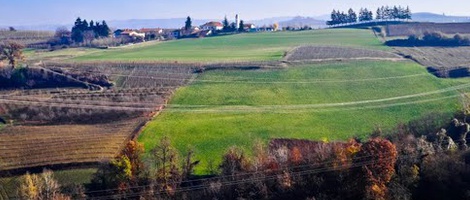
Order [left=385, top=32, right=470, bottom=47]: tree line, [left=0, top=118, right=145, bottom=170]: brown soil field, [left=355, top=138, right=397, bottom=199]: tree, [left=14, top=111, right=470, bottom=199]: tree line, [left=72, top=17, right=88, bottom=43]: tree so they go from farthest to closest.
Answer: [left=72, top=17, right=88, bottom=43]: tree → [left=385, top=32, right=470, bottom=47]: tree line → [left=0, top=118, right=145, bottom=170]: brown soil field → [left=14, top=111, right=470, bottom=199]: tree line → [left=355, top=138, right=397, bottom=199]: tree

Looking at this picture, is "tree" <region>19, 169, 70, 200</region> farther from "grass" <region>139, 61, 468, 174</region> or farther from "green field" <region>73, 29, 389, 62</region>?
"green field" <region>73, 29, 389, 62</region>

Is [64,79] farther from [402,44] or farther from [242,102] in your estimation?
[402,44]

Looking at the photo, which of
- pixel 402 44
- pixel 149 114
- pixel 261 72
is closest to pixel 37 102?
pixel 149 114

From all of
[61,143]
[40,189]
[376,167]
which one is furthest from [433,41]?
[40,189]

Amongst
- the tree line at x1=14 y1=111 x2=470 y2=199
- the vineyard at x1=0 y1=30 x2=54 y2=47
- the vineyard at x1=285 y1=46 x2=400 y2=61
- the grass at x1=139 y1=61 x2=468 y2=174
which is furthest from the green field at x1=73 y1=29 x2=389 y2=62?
the tree line at x1=14 y1=111 x2=470 y2=199

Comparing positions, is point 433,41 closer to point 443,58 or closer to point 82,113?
point 443,58

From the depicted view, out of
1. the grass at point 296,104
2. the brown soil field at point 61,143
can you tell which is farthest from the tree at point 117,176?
the grass at point 296,104

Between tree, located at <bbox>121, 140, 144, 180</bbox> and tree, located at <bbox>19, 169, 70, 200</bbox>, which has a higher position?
tree, located at <bbox>121, 140, 144, 180</bbox>
